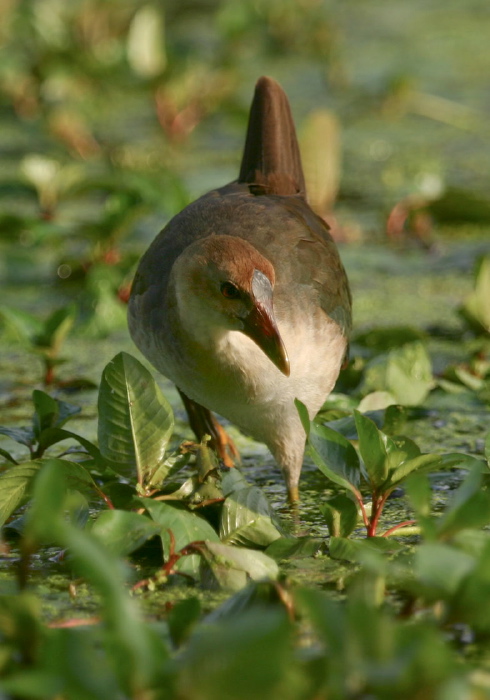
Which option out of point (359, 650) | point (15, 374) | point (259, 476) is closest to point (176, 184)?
point (15, 374)

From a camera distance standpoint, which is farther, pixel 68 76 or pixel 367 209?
pixel 68 76

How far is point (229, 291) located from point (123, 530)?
0.58 metres

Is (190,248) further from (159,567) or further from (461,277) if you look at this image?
(461,277)

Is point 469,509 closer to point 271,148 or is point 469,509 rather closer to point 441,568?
point 441,568

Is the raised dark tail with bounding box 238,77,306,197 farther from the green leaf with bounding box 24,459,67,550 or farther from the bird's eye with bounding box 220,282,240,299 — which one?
the green leaf with bounding box 24,459,67,550

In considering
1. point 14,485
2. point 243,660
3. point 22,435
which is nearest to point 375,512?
point 14,485

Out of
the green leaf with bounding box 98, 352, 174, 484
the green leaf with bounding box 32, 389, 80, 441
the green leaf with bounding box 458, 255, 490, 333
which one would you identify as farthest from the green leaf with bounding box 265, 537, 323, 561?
the green leaf with bounding box 458, 255, 490, 333

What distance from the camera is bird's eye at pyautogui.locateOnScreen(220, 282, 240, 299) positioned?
217 centimetres

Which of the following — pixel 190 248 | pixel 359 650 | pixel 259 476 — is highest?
pixel 190 248

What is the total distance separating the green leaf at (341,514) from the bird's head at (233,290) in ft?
0.91

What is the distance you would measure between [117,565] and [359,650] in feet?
1.04

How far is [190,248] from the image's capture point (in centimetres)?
227

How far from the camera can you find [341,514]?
2.00 metres

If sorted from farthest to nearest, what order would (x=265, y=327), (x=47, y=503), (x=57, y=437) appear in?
(x=57, y=437)
(x=265, y=327)
(x=47, y=503)
